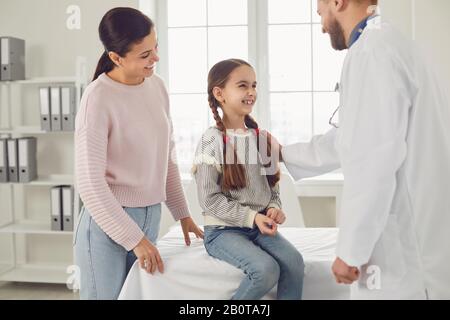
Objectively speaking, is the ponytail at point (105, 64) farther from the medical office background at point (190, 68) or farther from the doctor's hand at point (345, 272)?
the medical office background at point (190, 68)

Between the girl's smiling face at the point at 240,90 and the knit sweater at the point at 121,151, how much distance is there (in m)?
0.16

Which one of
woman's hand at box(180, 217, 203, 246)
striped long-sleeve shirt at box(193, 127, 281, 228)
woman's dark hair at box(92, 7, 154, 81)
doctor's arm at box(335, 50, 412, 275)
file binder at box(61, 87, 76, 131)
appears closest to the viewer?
doctor's arm at box(335, 50, 412, 275)

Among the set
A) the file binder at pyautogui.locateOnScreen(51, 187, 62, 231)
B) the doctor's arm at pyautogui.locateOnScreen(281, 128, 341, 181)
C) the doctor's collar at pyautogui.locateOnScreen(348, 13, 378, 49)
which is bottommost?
the file binder at pyautogui.locateOnScreen(51, 187, 62, 231)

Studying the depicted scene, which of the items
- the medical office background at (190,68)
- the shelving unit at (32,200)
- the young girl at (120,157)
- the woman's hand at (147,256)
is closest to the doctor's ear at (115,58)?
the young girl at (120,157)

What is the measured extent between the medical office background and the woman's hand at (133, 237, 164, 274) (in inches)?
57.2

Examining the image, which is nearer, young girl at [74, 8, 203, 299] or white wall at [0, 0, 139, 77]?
young girl at [74, 8, 203, 299]

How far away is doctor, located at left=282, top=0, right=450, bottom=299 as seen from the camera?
935 millimetres

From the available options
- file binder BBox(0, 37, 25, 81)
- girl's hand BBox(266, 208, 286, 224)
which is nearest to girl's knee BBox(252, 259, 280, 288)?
girl's hand BBox(266, 208, 286, 224)

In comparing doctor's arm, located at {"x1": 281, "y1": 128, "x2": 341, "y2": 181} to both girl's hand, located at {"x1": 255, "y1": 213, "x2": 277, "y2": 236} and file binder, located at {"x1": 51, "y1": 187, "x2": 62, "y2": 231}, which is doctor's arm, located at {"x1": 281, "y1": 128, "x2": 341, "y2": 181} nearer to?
girl's hand, located at {"x1": 255, "y1": 213, "x2": 277, "y2": 236}

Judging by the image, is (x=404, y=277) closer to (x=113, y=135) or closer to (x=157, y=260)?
(x=157, y=260)

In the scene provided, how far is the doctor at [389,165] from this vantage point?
0.94m

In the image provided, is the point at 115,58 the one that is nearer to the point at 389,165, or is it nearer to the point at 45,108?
the point at 389,165

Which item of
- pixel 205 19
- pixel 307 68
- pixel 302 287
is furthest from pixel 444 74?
pixel 302 287
